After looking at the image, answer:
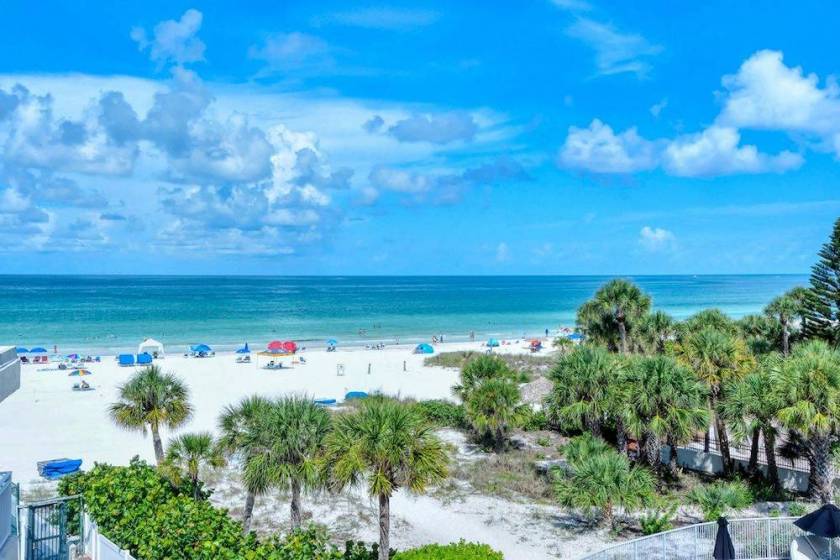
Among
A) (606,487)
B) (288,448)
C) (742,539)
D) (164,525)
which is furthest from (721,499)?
(164,525)

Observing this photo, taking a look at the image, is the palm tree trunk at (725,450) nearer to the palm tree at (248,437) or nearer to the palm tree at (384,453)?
the palm tree at (384,453)

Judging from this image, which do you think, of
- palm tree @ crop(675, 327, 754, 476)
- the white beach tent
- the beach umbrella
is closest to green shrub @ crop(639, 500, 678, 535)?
the beach umbrella

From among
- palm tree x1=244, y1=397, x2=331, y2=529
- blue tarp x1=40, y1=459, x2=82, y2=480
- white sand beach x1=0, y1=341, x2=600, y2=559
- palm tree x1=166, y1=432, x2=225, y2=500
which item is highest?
palm tree x1=244, y1=397, x2=331, y2=529

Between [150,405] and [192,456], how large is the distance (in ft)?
9.49

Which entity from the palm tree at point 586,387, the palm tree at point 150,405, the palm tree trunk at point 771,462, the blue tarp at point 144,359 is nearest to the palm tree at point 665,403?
the palm tree at point 586,387

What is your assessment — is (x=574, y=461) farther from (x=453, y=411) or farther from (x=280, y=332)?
(x=280, y=332)

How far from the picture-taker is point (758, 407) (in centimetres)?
1612

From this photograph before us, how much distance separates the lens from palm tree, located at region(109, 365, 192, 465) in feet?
52.8

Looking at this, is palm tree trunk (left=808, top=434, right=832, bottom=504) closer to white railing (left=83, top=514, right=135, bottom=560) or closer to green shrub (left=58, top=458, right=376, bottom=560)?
green shrub (left=58, top=458, right=376, bottom=560)

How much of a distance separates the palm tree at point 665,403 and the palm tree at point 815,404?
2552mm

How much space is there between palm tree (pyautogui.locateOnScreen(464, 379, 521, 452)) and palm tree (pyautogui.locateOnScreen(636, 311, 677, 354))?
6.29 m

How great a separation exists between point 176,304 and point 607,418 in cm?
9887

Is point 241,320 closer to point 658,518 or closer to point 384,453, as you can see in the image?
point 658,518

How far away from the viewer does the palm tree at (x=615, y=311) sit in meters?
26.5
